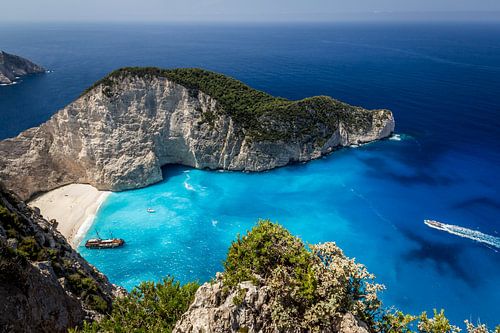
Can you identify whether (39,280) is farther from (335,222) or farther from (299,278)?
(335,222)

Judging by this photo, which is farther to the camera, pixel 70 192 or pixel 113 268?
pixel 70 192

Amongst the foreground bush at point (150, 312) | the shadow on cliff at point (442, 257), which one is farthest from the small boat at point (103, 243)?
the shadow on cliff at point (442, 257)

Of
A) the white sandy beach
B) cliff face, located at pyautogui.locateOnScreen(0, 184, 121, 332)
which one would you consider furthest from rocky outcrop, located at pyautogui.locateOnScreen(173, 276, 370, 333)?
the white sandy beach

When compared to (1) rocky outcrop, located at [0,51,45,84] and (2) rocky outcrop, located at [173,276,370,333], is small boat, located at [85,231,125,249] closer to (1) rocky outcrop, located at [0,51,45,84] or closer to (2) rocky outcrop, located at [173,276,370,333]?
(2) rocky outcrop, located at [173,276,370,333]

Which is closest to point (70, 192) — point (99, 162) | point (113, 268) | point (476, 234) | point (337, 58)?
point (99, 162)

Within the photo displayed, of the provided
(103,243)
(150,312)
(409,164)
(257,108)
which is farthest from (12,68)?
(150,312)

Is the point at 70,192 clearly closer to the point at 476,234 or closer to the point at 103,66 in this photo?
the point at 476,234

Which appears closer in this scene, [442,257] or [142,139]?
[442,257]
